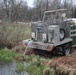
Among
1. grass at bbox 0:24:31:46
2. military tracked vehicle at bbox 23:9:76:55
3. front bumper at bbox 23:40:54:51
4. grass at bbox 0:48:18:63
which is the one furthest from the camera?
grass at bbox 0:24:31:46

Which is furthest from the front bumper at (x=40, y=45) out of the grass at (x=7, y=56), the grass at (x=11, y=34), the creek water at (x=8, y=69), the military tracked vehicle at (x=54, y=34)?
the grass at (x=11, y=34)

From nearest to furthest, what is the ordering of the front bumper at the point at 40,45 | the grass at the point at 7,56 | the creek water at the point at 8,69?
the creek water at the point at 8,69
the front bumper at the point at 40,45
the grass at the point at 7,56

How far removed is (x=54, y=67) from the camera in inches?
393

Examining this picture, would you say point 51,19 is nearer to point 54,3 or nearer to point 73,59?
point 73,59

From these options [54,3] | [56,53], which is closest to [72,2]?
[54,3]

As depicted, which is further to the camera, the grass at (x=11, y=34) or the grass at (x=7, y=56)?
the grass at (x=11, y=34)

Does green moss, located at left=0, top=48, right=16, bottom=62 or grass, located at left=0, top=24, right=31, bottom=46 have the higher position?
grass, located at left=0, top=24, right=31, bottom=46

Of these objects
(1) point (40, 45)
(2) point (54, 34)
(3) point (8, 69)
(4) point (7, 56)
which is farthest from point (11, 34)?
(3) point (8, 69)

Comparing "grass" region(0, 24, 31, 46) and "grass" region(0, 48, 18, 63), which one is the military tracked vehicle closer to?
"grass" region(0, 48, 18, 63)

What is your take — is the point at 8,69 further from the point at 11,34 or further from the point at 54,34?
the point at 11,34

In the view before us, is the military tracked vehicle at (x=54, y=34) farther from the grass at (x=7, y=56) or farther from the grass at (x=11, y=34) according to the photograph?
the grass at (x=11, y=34)

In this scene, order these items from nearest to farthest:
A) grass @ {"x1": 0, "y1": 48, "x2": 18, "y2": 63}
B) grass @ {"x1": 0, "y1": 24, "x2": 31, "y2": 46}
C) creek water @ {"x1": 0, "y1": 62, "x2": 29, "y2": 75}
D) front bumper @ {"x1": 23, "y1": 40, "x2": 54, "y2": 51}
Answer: creek water @ {"x1": 0, "y1": 62, "x2": 29, "y2": 75} → front bumper @ {"x1": 23, "y1": 40, "x2": 54, "y2": 51} → grass @ {"x1": 0, "y1": 48, "x2": 18, "y2": 63} → grass @ {"x1": 0, "y1": 24, "x2": 31, "y2": 46}

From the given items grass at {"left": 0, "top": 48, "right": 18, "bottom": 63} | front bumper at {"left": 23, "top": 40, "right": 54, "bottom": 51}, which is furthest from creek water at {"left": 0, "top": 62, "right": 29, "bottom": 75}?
front bumper at {"left": 23, "top": 40, "right": 54, "bottom": 51}

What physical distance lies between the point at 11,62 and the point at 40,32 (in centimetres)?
223
